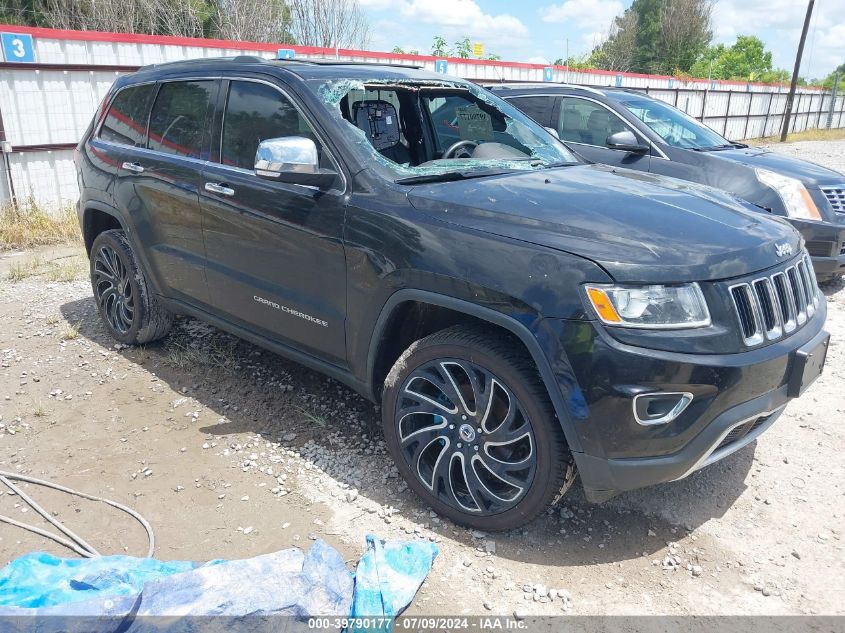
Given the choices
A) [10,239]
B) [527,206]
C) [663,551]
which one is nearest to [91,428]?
[527,206]

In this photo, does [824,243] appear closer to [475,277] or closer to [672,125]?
[672,125]

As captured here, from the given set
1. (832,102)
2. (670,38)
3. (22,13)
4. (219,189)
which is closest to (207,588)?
(219,189)

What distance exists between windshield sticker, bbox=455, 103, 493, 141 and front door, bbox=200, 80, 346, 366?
1.07 meters

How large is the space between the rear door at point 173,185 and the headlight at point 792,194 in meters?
4.74

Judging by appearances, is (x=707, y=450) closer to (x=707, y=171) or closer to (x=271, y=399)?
(x=271, y=399)

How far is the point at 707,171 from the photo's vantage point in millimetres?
6148

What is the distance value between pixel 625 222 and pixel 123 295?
12.0 ft

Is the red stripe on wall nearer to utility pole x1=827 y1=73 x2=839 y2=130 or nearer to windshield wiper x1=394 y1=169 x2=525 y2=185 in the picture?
windshield wiper x1=394 y1=169 x2=525 y2=185

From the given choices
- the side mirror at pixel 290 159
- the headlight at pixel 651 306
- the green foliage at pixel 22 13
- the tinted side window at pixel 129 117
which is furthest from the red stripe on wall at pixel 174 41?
the green foliage at pixel 22 13

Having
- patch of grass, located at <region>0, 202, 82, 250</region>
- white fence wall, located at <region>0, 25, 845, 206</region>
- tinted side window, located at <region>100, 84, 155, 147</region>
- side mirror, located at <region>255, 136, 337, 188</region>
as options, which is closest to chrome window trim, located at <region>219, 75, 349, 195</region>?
side mirror, located at <region>255, 136, 337, 188</region>

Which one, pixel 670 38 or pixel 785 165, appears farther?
pixel 670 38

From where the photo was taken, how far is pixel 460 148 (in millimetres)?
3887

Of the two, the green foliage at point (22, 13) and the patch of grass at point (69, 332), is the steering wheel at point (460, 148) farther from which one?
the green foliage at point (22, 13)

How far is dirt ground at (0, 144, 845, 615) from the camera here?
264cm
